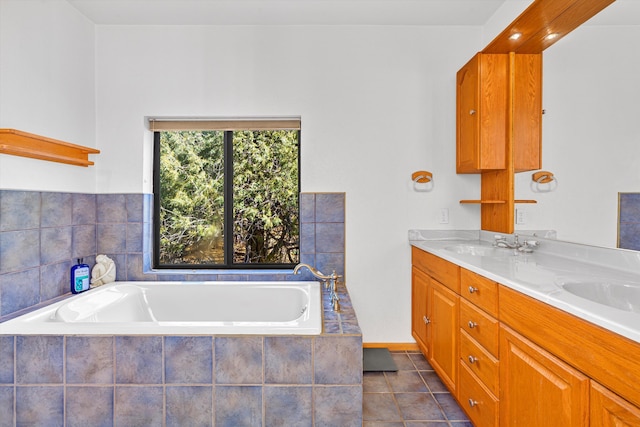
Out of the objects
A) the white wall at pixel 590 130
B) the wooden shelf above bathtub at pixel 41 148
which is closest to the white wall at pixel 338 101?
the wooden shelf above bathtub at pixel 41 148

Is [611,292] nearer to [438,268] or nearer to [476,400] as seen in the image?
[476,400]

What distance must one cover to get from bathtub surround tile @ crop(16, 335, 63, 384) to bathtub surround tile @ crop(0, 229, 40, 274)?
1.88ft

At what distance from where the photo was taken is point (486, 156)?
2.22 meters

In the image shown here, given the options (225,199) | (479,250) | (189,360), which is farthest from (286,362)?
(225,199)

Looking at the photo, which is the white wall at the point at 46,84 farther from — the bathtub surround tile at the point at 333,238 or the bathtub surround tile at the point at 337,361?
the bathtub surround tile at the point at 337,361

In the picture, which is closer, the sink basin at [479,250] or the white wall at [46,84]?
the white wall at [46,84]

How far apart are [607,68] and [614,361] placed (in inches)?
50.4

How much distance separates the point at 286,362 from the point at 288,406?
188 millimetres

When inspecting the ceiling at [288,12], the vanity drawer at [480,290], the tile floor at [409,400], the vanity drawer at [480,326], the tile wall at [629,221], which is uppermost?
the ceiling at [288,12]

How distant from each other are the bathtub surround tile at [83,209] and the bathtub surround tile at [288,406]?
1813 millimetres

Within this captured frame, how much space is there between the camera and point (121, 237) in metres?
2.55

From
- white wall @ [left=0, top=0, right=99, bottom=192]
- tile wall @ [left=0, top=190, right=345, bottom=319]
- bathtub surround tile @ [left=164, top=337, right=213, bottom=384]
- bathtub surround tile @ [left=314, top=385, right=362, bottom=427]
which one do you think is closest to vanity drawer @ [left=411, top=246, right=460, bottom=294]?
tile wall @ [left=0, top=190, right=345, bottom=319]

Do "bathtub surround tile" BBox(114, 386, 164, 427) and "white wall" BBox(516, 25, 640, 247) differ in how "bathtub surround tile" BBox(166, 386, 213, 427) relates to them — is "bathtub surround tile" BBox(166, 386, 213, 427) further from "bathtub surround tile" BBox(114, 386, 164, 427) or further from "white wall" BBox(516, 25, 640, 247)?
"white wall" BBox(516, 25, 640, 247)

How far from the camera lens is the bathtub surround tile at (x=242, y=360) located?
1.50 metres
